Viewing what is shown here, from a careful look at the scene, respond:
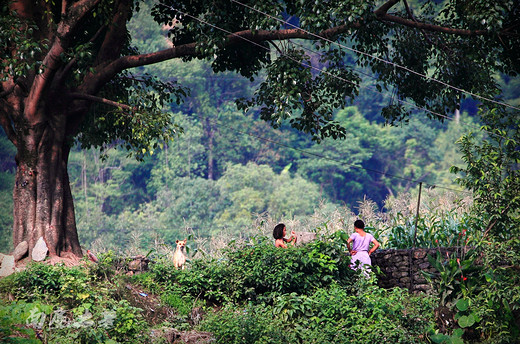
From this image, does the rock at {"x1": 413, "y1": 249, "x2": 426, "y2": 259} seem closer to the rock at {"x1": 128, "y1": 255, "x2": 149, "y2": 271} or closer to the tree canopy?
the tree canopy

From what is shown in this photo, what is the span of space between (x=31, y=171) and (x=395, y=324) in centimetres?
685

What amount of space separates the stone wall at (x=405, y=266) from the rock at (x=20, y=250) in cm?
616

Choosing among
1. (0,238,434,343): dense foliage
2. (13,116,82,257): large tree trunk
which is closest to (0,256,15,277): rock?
(13,116,82,257): large tree trunk

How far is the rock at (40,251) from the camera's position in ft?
37.2

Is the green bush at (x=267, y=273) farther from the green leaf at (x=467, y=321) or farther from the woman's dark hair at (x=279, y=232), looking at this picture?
the green leaf at (x=467, y=321)

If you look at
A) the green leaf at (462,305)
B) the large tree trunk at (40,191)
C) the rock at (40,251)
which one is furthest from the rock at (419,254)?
the rock at (40,251)

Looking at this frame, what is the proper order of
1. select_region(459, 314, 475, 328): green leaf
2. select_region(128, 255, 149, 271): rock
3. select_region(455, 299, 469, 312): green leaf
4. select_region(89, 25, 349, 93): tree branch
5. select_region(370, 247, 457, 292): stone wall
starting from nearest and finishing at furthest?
select_region(459, 314, 475, 328): green leaf < select_region(455, 299, 469, 312): green leaf < select_region(370, 247, 457, 292): stone wall < select_region(89, 25, 349, 93): tree branch < select_region(128, 255, 149, 271): rock

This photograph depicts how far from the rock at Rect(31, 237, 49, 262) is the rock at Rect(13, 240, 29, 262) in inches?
9.3

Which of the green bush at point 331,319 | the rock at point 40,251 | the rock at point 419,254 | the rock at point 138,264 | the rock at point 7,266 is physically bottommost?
the rock at point 138,264

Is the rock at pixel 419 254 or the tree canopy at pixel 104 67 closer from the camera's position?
the tree canopy at pixel 104 67

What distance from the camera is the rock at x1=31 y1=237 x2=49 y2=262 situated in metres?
11.3

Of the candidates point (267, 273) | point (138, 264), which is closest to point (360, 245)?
point (267, 273)

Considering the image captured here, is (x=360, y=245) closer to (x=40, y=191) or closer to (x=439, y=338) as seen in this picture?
(x=439, y=338)

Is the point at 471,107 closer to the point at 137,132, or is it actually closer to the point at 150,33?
the point at 150,33
